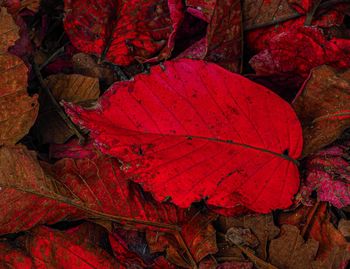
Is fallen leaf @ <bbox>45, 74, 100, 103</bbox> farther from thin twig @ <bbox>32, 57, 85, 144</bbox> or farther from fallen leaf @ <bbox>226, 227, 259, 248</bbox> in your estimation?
fallen leaf @ <bbox>226, 227, 259, 248</bbox>

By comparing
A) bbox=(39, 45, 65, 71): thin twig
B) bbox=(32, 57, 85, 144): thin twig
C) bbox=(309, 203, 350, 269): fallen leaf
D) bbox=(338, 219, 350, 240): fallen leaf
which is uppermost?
bbox=(39, 45, 65, 71): thin twig

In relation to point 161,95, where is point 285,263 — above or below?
below

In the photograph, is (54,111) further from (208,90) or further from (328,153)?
(328,153)

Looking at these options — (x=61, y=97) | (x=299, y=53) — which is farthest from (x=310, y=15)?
(x=61, y=97)

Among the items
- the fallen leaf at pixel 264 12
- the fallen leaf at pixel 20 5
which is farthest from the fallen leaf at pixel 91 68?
the fallen leaf at pixel 264 12

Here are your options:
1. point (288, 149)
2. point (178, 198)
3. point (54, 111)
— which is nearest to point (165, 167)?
point (178, 198)

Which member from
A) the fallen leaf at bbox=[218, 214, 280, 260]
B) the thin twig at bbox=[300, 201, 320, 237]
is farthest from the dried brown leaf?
the thin twig at bbox=[300, 201, 320, 237]
